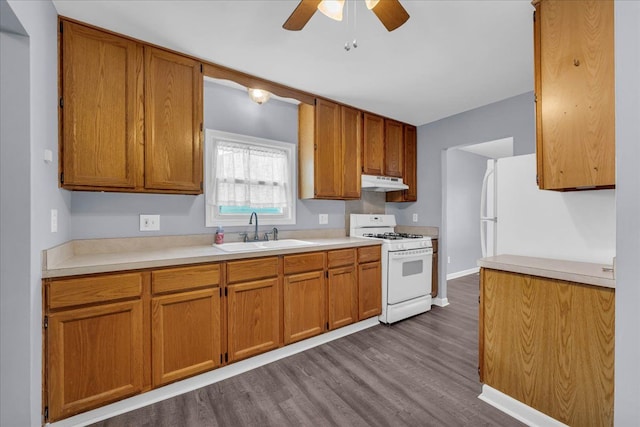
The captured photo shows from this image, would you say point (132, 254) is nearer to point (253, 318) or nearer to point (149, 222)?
point (149, 222)

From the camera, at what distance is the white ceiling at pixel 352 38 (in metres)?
1.63

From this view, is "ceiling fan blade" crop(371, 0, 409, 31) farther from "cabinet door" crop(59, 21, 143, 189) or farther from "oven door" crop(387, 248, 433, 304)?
"oven door" crop(387, 248, 433, 304)

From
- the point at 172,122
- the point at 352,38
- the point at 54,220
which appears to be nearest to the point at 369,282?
the point at 352,38

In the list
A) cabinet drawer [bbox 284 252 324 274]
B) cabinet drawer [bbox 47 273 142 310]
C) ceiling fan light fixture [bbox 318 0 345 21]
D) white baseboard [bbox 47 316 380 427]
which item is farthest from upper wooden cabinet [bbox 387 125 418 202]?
cabinet drawer [bbox 47 273 142 310]

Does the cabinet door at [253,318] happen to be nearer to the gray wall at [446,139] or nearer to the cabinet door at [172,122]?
the cabinet door at [172,122]

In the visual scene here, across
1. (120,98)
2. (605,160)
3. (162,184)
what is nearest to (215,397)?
(162,184)

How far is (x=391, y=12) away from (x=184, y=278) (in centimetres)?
199

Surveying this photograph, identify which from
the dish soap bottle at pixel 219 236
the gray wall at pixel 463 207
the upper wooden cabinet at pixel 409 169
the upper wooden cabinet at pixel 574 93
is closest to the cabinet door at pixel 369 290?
the upper wooden cabinet at pixel 409 169

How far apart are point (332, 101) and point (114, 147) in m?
2.08

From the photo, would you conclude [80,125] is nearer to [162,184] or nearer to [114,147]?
[114,147]

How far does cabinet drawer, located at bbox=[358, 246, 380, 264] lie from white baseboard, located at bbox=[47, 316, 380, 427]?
2.36 feet

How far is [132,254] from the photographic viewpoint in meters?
1.94

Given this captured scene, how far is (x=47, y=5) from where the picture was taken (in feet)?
4.93

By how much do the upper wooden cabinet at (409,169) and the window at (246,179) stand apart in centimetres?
160
